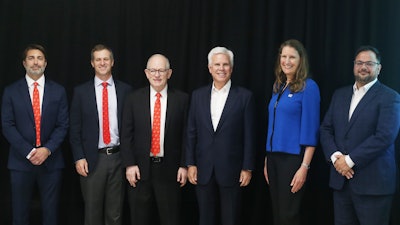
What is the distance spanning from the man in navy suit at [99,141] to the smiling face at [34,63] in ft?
1.18

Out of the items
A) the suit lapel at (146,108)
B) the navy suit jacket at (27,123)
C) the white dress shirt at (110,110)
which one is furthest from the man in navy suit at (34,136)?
the suit lapel at (146,108)

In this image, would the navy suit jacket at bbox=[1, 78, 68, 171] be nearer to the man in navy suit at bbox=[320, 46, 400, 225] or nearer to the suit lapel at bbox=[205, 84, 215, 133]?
the suit lapel at bbox=[205, 84, 215, 133]

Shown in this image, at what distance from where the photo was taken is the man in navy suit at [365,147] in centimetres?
303

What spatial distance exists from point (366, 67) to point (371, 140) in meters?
0.52

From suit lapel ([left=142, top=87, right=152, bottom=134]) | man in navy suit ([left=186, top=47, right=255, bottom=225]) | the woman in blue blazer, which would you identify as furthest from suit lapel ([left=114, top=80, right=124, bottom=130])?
the woman in blue blazer

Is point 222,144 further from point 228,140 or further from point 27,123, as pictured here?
point 27,123

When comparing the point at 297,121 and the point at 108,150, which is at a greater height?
the point at 297,121

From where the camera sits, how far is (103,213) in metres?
3.77

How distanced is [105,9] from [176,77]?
0.97m

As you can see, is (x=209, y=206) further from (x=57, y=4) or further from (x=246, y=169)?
(x=57, y=4)

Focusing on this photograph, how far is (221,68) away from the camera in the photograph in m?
3.39

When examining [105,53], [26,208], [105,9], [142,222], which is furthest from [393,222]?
[105,9]

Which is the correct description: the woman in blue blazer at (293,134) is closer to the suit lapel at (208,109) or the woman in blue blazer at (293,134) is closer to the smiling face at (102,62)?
the suit lapel at (208,109)

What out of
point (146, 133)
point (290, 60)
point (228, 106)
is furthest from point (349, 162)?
point (146, 133)
